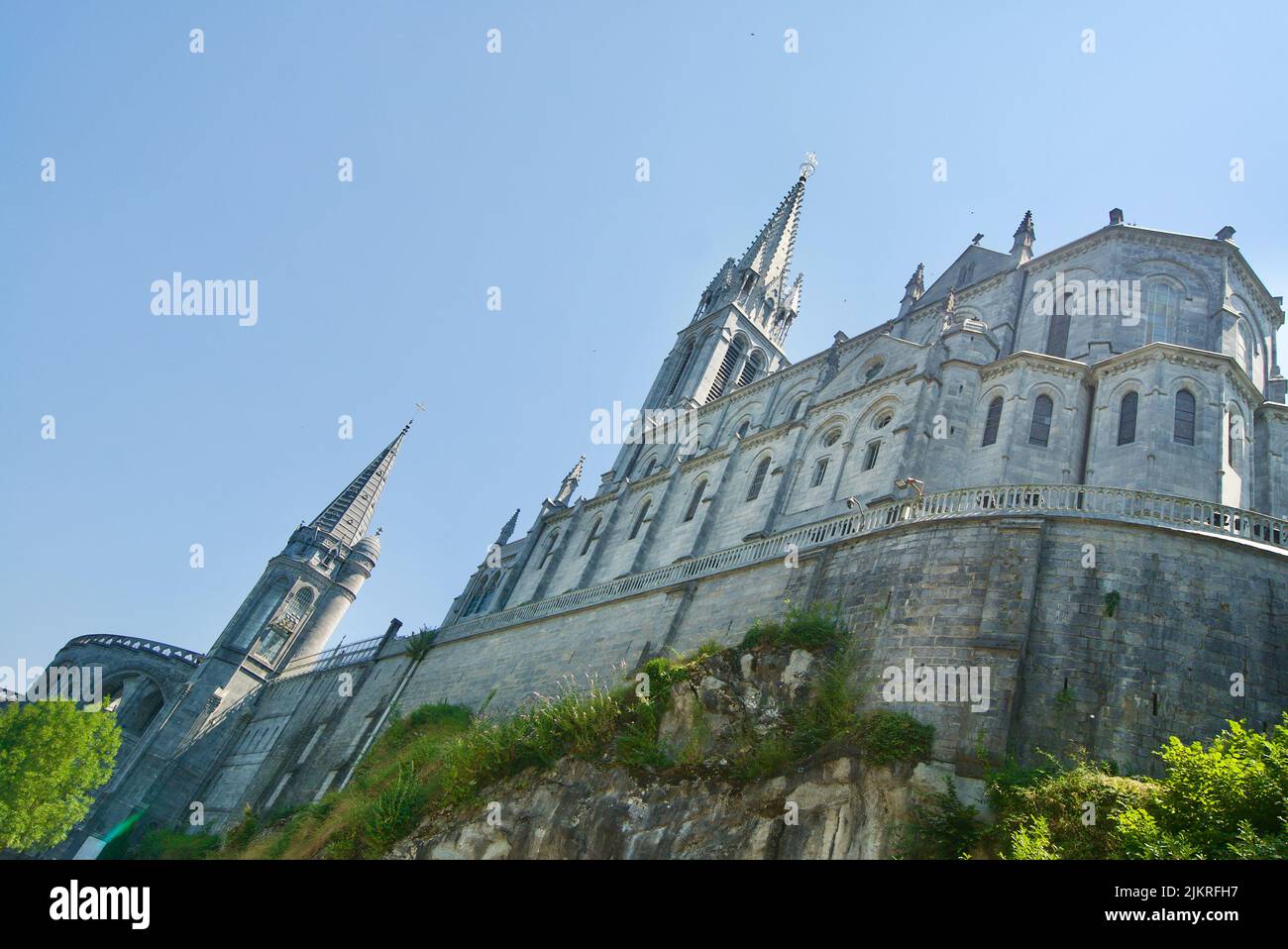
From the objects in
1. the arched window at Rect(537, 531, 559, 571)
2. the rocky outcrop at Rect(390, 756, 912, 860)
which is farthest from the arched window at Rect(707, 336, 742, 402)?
the rocky outcrop at Rect(390, 756, 912, 860)

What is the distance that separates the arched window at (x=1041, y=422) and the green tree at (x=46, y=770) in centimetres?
3932

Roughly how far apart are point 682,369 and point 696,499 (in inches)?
665

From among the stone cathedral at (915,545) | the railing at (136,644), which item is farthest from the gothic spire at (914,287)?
the railing at (136,644)

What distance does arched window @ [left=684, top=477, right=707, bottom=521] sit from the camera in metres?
35.8

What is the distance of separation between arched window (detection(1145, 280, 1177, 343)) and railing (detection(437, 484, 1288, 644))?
1134cm

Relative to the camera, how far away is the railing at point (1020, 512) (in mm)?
18031

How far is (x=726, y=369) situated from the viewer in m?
51.5

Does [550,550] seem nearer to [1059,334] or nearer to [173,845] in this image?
[173,845]

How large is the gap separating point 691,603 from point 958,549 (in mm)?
8357

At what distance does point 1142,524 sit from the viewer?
17906 millimetres

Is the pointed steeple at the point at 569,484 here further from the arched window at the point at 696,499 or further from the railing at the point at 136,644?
the railing at the point at 136,644

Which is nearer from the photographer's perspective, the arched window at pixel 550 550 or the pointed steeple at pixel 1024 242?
the pointed steeple at pixel 1024 242
